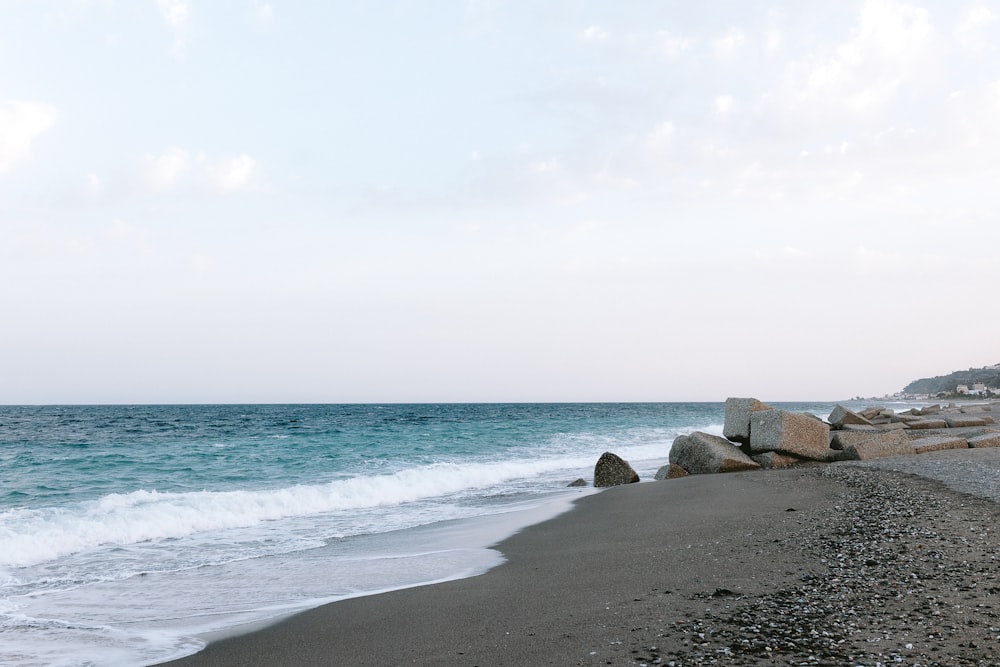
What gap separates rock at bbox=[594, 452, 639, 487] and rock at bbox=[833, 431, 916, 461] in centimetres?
595

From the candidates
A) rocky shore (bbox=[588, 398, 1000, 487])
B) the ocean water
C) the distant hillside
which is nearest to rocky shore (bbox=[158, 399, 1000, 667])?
the ocean water

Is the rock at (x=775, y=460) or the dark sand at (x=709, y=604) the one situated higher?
the dark sand at (x=709, y=604)

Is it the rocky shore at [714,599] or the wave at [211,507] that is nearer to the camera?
the rocky shore at [714,599]

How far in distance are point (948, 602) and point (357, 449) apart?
27441 mm

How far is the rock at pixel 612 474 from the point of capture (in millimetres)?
17656

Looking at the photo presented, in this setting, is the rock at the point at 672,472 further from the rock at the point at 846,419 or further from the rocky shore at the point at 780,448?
the rock at the point at 846,419

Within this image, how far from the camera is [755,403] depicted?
20.5 meters

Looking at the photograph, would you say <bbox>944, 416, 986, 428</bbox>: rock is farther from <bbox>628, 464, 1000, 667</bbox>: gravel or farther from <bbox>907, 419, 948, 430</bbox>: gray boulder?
<bbox>628, 464, 1000, 667</bbox>: gravel

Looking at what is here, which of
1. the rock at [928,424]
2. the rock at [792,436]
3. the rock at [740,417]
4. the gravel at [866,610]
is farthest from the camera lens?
the rock at [928,424]

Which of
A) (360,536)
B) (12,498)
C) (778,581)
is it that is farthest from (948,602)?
(12,498)

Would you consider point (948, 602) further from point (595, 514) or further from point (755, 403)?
point (755, 403)

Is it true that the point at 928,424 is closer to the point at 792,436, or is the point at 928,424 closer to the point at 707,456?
the point at 792,436

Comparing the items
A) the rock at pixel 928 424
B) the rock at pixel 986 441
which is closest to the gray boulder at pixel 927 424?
the rock at pixel 928 424

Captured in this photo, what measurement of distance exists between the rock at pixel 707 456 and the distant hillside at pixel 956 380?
113 metres
